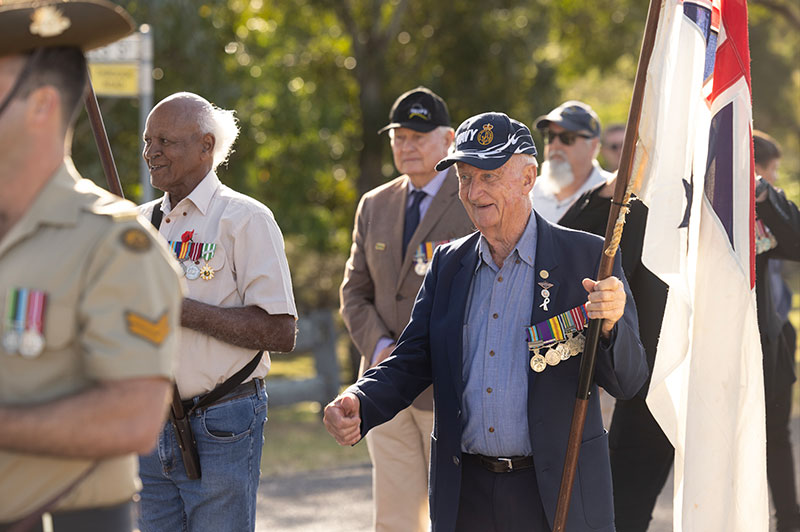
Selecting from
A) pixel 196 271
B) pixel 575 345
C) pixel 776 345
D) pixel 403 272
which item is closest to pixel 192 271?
pixel 196 271

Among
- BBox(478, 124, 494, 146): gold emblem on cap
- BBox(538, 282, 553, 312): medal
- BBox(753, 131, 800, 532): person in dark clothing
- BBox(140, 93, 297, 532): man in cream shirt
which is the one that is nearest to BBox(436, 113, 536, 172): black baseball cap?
BBox(478, 124, 494, 146): gold emblem on cap

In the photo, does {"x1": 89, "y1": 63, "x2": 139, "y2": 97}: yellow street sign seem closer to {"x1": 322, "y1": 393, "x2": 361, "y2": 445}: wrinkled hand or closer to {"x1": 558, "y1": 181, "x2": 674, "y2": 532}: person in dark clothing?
{"x1": 558, "y1": 181, "x2": 674, "y2": 532}: person in dark clothing

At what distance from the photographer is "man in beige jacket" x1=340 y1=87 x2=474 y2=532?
18.2 feet

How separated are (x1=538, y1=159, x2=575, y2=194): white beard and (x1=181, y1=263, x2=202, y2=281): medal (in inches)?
130

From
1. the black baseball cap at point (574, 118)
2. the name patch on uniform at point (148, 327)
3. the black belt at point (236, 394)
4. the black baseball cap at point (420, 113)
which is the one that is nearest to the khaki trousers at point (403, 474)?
the black baseball cap at point (420, 113)

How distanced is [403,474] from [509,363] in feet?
6.92

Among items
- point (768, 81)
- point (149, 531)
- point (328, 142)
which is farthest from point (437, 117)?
point (768, 81)

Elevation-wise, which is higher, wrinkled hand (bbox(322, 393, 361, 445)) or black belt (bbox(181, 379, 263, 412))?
black belt (bbox(181, 379, 263, 412))

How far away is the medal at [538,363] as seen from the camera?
3602 mm

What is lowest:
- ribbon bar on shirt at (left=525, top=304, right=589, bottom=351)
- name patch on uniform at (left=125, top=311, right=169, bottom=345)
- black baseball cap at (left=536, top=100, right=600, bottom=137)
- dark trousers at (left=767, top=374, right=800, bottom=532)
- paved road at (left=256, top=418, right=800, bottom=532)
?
paved road at (left=256, top=418, right=800, bottom=532)

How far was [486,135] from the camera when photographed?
3787 millimetres

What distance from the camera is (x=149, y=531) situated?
13.4 feet

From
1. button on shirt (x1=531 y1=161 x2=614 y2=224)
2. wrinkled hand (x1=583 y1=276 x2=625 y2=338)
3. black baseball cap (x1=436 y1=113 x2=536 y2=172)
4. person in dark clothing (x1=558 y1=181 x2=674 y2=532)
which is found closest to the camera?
wrinkled hand (x1=583 y1=276 x2=625 y2=338)

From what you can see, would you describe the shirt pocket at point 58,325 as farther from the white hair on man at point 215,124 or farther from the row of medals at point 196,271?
the white hair on man at point 215,124
